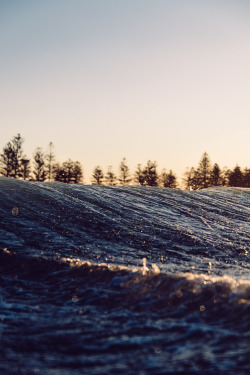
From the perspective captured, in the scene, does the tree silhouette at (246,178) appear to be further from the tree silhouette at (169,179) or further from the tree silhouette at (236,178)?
the tree silhouette at (169,179)

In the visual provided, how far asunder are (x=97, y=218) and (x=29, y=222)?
2.12m

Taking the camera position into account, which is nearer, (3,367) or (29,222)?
(3,367)

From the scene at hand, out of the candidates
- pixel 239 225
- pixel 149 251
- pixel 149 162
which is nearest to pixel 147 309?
pixel 149 251

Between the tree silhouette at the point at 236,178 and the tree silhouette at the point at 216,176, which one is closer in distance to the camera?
the tree silhouette at the point at 236,178

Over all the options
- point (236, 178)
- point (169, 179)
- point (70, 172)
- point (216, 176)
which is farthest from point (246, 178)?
point (70, 172)

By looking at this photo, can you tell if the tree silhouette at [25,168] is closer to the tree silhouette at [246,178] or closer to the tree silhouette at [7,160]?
the tree silhouette at [7,160]

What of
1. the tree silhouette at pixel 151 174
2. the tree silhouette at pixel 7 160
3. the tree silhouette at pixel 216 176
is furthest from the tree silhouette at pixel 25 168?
the tree silhouette at pixel 216 176

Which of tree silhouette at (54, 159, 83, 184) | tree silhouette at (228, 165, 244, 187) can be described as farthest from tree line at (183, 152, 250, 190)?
tree silhouette at (54, 159, 83, 184)

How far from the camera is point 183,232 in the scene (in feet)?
31.1

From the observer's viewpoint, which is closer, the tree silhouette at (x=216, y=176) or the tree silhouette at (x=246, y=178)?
the tree silhouette at (x=246, y=178)

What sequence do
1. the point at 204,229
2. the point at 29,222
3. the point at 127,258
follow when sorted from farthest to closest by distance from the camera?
1. the point at 204,229
2. the point at 29,222
3. the point at 127,258

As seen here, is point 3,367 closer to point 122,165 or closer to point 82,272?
point 82,272

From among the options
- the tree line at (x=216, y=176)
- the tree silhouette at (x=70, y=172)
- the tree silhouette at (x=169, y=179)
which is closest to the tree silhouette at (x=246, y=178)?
the tree line at (x=216, y=176)

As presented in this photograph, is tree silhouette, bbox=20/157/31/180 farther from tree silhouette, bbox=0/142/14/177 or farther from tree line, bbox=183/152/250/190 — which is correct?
tree line, bbox=183/152/250/190
